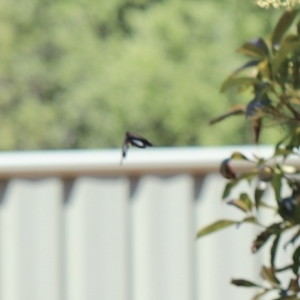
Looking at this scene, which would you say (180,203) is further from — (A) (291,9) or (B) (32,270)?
(A) (291,9)

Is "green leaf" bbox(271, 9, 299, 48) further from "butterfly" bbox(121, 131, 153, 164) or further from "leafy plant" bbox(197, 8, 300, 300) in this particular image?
"butterfly" bbox(121, 131, 153, 164)

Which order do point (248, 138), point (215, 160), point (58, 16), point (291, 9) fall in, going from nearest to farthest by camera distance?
point (291, 9) < point (215, 160) < point (248, 138) < point (58, 16)

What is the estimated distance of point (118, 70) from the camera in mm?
15664

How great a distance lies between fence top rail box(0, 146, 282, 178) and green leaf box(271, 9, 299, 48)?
1.10 metres

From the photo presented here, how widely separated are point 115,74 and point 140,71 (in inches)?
25.3

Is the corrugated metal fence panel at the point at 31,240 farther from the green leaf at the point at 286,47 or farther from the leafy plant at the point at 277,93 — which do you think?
the green leaf at the point at 286,47

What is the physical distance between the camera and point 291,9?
0.98m

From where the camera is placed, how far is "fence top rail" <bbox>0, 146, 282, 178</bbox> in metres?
2.11

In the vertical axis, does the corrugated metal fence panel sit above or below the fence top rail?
below

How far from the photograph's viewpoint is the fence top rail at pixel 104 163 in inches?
83.1

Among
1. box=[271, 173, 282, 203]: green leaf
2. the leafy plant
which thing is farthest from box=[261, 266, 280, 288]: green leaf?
box=[271, 173, 282, 203]: green leaf

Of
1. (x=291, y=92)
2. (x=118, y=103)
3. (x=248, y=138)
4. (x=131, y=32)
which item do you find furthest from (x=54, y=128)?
(x=291, y=92)

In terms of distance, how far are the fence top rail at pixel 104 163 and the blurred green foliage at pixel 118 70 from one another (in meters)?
12.2

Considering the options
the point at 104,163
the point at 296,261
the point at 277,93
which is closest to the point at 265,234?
the point at 296,261
